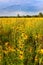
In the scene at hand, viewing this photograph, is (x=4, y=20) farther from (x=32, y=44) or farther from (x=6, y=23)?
(x=32, y=44)

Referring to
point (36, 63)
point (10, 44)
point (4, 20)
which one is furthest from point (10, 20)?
point (36, 63)

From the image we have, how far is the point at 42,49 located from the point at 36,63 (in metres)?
0.37

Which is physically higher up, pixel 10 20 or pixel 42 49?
pixel 10 20

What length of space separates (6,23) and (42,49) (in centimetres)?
109

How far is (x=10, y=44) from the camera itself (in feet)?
26.2

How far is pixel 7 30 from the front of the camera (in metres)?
8.12

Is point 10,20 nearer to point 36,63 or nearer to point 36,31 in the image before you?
point 36,31

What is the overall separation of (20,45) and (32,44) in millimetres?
297

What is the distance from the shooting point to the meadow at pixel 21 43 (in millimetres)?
7898

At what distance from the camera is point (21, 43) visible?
802cm

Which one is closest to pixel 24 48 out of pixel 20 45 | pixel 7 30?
pixel 20 45

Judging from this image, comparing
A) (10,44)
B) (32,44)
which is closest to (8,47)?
(10,44)

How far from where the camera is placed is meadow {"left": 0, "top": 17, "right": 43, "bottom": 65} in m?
7.90

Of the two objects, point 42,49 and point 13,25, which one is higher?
point 13,25
